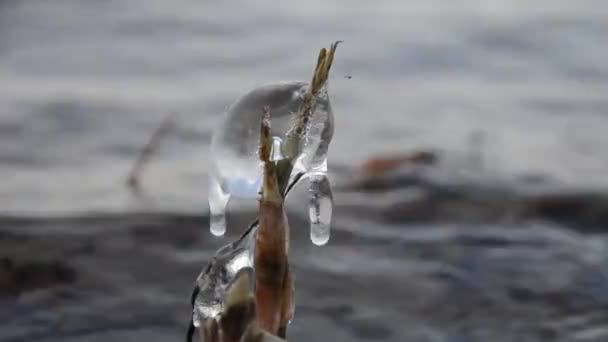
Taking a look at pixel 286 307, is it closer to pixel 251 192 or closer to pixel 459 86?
pixel 251 192

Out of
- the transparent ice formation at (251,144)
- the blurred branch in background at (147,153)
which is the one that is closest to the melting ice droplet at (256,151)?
the transparent ice formation at (251,144)

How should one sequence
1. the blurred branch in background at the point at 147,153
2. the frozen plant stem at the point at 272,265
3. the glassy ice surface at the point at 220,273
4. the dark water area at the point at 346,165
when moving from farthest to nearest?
the blurred branch in background at the point at 147,153 < the dark water area at the point at 346,165 < the glassy ice surface at the point at 220,273 < the frozen plant stem at the point at 272,265

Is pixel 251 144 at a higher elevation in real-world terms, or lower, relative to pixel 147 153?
lower

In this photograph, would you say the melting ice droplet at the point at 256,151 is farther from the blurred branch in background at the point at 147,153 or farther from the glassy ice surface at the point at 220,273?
the blurred branch in background at the point at 147,153

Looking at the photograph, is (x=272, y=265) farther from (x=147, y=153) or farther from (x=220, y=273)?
(x=147, y=153)

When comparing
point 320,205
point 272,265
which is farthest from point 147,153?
point 272,265

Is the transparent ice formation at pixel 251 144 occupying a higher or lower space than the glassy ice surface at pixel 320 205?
higher

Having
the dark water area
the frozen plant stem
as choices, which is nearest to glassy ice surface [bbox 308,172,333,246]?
the frozen plant stem
